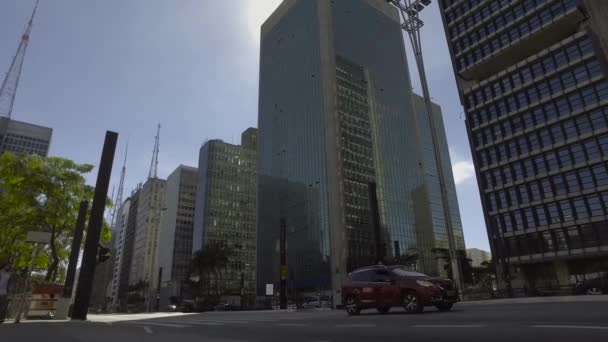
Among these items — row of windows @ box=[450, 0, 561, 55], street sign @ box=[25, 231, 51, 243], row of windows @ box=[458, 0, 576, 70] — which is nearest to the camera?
street sign @ box=[25, 231, 51, 243]

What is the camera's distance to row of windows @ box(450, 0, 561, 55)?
203 ft

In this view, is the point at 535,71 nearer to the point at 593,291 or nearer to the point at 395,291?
the point at 593,291

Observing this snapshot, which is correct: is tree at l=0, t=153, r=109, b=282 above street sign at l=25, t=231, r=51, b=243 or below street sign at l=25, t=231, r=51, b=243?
above

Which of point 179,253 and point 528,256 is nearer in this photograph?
point 528,256

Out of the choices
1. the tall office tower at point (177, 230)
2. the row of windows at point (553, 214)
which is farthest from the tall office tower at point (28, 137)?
the row of windows at point (553, 214)

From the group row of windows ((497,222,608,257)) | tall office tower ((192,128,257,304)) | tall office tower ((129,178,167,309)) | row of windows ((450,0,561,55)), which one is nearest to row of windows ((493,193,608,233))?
row of windows ((497,222,608,257))

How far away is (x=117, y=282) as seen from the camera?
7869 inches

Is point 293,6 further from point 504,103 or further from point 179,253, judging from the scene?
point 179,253

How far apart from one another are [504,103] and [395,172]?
165 feet

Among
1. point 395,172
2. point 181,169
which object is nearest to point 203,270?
point 395,172

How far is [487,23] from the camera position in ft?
218

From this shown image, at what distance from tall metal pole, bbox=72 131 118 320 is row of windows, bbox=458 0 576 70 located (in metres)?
65.3

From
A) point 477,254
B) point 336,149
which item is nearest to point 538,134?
point 336,149

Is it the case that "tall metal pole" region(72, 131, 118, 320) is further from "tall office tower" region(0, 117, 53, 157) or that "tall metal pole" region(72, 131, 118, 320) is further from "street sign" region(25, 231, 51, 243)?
"tall office tower" region(0, 117, 53, 157)
